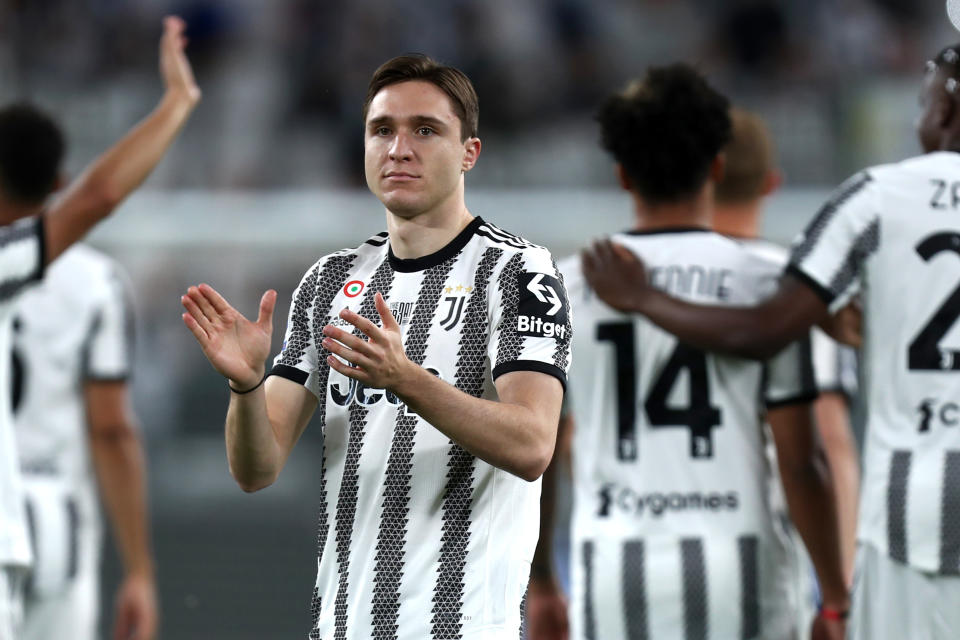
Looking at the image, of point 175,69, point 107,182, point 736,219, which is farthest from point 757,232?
point 107,182

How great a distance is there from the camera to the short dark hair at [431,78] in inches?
105

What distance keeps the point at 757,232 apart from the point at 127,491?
2.75 metres

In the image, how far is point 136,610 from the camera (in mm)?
5656

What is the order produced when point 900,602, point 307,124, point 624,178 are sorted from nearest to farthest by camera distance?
point 900,602 < point 624,178 < point 307,124

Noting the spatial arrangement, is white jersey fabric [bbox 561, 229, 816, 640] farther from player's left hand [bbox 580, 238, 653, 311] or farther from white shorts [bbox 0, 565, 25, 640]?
white shorts [bbox 0, 565, 25, 640]

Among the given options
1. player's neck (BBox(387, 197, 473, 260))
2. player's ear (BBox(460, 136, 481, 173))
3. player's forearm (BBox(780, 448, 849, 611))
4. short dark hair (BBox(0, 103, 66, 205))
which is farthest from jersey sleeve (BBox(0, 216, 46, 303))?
player's forearm (BBox(780, 448, 849, 611))

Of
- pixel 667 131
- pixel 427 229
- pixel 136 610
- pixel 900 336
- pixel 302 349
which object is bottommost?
pixel 136 610

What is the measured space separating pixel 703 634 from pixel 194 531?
213 inches

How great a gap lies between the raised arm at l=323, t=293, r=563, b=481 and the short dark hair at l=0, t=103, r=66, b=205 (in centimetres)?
299

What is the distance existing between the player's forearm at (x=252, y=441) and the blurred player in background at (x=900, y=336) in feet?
5.02

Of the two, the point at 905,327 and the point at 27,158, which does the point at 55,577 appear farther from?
the point at 905,327

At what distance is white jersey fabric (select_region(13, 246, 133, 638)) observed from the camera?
5.37 m

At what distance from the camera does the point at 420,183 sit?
263 centimetres

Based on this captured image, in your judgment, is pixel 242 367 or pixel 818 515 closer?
pixel 242 367
